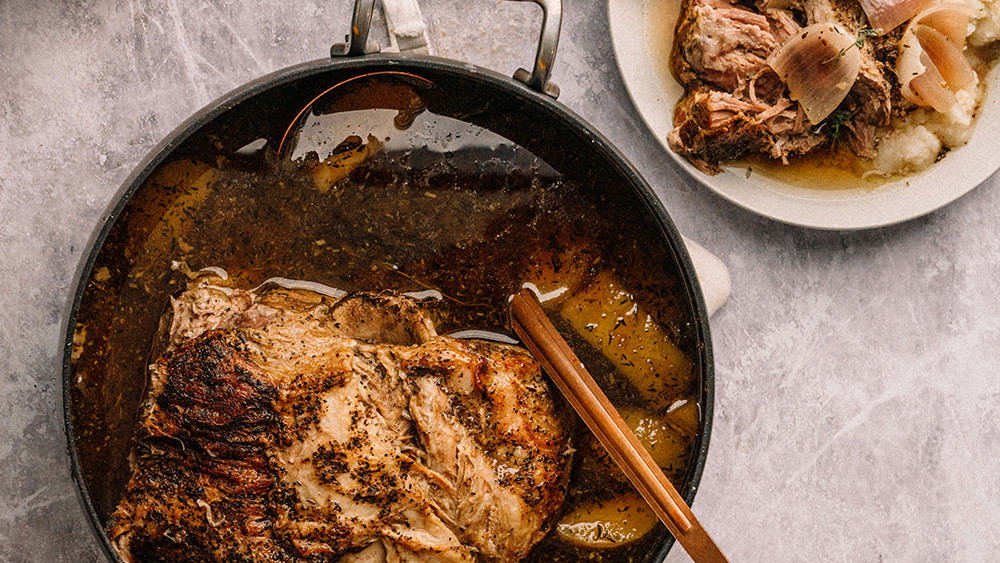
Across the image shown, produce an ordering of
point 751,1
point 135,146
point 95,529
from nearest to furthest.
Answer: point 95,529
point 135,146
point 751,1

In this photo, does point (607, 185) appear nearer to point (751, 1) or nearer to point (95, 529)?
point (751, 1)

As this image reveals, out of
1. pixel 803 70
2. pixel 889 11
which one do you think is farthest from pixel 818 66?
pixel 889 11

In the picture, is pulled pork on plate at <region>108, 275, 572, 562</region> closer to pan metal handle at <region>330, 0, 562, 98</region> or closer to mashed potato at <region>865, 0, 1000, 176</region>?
pan metal handle at <region>330, 0, 562, 98</region>

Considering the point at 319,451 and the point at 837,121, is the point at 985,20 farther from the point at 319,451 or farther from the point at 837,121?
the point at 319,451

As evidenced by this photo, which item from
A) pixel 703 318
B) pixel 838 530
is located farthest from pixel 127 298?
pixel 838 530

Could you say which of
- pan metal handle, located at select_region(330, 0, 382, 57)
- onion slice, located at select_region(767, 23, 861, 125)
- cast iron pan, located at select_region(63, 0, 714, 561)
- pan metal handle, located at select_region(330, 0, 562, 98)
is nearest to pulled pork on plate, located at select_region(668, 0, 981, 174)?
onion slice, located at select_region(767, 23, 861, 125)

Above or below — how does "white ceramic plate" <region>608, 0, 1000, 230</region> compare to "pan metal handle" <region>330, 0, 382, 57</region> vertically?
below
